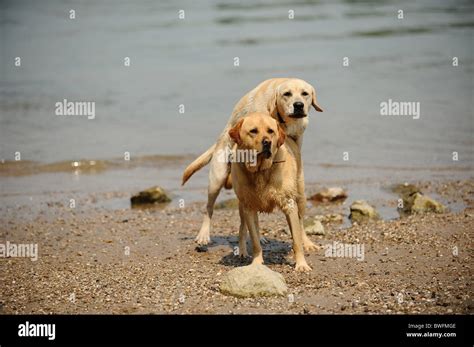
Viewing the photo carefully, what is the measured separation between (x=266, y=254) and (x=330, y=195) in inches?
107

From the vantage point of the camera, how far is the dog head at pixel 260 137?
23.6ft

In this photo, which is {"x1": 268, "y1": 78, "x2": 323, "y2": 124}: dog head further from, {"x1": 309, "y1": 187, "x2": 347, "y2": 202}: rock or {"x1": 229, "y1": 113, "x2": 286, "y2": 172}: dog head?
{"x1": 309, "y1": 187, "x2": 347, "y2": 202}: rock

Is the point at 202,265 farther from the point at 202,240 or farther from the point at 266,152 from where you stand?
the point at 266,152

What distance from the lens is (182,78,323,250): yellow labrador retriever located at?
7.70 meters

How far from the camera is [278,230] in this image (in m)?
9.45

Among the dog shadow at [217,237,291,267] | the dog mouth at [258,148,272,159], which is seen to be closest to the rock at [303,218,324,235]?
the dog shadow at [217,237,291,267]

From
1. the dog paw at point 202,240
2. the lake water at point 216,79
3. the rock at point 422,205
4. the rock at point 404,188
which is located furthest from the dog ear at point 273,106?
the lake water at point 216,79

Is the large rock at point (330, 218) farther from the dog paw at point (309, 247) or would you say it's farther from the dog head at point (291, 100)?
the dog head at point (291, 100)

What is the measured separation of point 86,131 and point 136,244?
22.0ft

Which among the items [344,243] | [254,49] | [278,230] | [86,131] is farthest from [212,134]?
[254,49]

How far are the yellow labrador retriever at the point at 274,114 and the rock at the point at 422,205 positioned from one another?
6.55ft

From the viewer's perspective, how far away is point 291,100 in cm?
766

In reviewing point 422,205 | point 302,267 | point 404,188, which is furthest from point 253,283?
point 404,188
